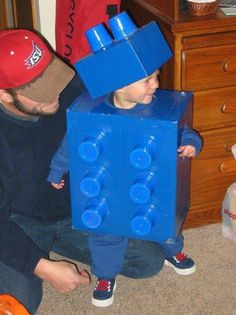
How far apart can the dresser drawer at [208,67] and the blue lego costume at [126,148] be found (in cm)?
20

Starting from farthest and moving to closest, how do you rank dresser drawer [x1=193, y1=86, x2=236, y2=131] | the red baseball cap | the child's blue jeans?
dresser drawer [x1=193, y1=86, x2=236, y2=131] < the child's blue jeans < the red baseball cap

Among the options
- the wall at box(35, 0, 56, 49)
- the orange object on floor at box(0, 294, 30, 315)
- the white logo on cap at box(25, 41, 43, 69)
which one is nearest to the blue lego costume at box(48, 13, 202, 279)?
the white logo on cap at box(25, 41, 43, 69)

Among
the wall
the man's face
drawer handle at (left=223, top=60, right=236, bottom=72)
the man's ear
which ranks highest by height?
the man's ear

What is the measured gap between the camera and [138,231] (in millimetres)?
1443

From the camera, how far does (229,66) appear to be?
66.4 inches

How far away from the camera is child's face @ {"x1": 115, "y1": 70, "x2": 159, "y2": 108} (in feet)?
4.39

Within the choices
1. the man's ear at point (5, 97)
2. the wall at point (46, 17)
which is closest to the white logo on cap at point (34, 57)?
the man's ear at point (5, 97)

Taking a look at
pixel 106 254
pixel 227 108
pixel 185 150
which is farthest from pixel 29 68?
pixel 227 108

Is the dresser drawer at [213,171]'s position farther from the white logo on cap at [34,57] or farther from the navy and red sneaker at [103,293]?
the white logo on cap at [34,57]

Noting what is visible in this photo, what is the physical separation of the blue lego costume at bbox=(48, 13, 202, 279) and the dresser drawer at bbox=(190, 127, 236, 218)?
0.27 m

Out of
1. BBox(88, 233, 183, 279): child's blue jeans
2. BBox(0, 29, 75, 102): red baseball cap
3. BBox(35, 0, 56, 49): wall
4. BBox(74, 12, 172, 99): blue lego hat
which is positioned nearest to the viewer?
BBox(74, 12, 172, 99): blue lego hat

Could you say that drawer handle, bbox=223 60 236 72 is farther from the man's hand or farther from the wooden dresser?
the man's hand

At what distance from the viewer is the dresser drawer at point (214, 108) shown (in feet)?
5.67

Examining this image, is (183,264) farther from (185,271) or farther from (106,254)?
(106,254)
